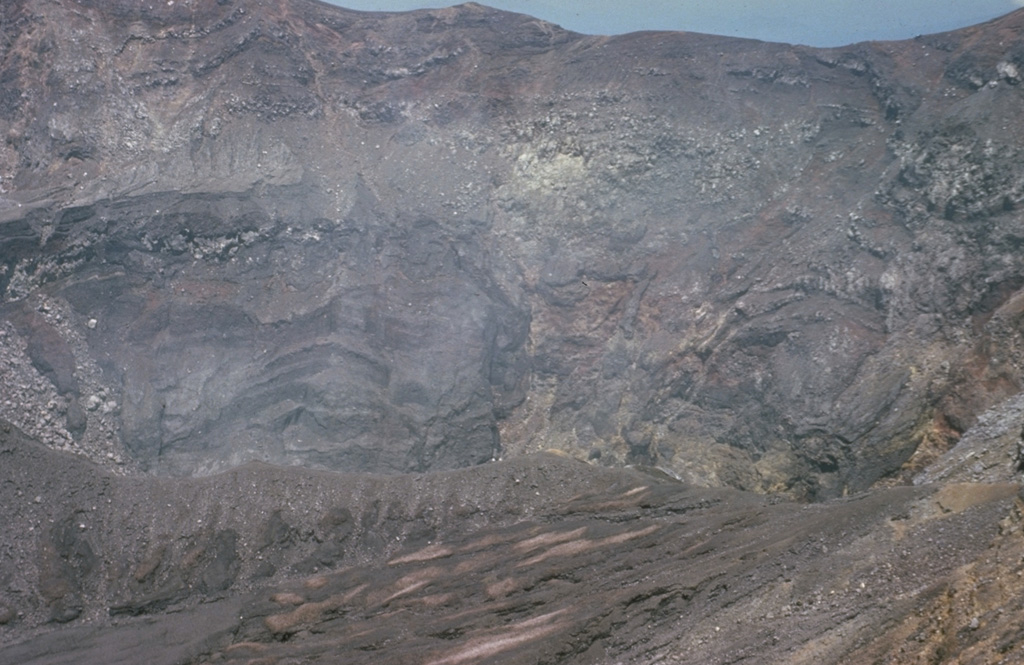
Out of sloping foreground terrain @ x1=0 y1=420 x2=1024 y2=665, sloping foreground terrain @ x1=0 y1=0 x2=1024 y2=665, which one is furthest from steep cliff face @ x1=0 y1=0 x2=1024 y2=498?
sloping foreground terrain @ x1=0 y1=420 x2=1024 y2=665

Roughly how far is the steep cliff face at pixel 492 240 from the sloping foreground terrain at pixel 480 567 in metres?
3.73

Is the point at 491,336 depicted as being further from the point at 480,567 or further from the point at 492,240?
the point at 480,567

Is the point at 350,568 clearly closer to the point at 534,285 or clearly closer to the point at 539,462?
the point at 539,462

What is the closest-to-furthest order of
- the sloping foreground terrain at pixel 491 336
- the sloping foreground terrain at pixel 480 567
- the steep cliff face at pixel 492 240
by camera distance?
the sloping foreground terrain at pixel 480 567 → the sloping foreground terrain at pixel 491 336 → the steep cliff face at pixel 492 240

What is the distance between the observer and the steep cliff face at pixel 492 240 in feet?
72.5

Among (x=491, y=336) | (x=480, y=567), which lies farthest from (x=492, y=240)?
(x=480, y=567)

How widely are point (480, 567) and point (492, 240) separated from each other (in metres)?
13.2

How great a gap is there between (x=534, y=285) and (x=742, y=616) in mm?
16636

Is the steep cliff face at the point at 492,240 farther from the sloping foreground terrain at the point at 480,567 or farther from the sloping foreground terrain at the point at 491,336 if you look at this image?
the sloping foreground terrain at the point at 480,567

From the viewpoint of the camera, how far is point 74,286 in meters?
24.9

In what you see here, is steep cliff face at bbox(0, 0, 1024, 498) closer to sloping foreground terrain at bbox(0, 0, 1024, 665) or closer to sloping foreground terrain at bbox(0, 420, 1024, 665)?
sloping foreground terrain at bbox(0, 0, 1024, 665)

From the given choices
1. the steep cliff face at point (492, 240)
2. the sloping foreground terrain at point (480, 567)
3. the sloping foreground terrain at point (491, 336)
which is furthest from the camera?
the steep cliff face at point (492, 240)

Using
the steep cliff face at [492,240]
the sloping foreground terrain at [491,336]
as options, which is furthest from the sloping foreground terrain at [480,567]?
the steep cliff face at [492,240]

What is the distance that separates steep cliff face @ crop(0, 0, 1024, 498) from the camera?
22.1m
